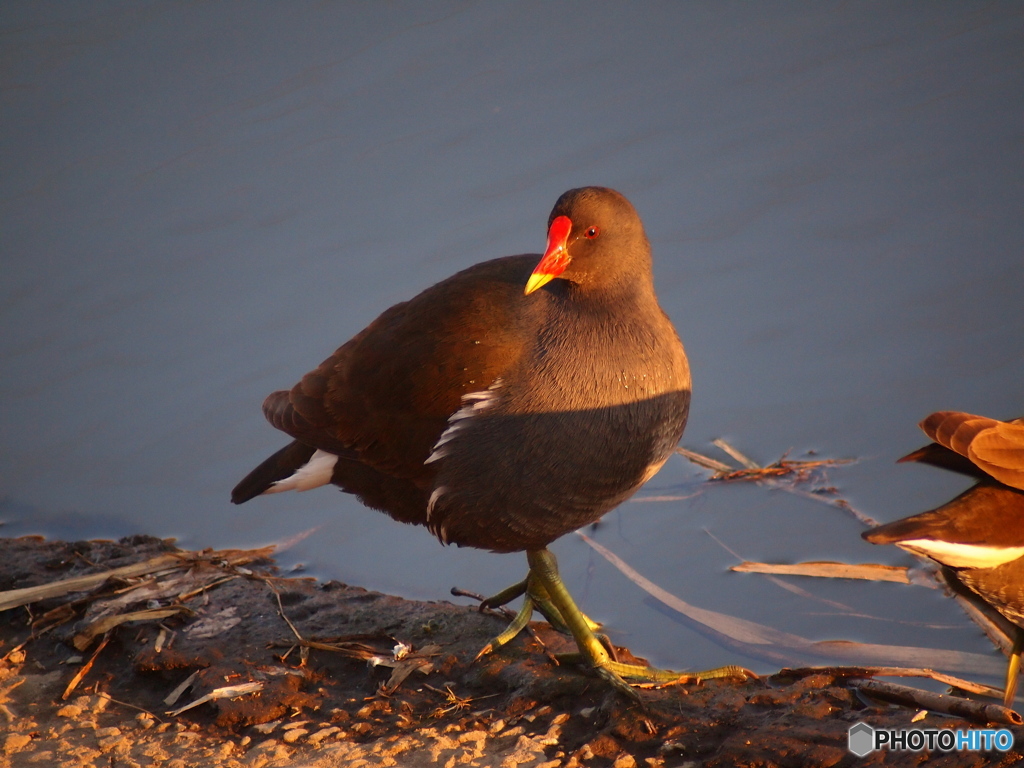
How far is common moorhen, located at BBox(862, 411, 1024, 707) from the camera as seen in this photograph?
7.93ft

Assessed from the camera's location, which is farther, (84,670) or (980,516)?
(84,670)

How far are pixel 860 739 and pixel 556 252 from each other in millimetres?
1426

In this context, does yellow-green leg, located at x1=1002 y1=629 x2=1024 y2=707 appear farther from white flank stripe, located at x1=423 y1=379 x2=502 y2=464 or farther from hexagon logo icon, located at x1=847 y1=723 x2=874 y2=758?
white flank stripe, located at x1=423 y1=379 x2=502 y2=464

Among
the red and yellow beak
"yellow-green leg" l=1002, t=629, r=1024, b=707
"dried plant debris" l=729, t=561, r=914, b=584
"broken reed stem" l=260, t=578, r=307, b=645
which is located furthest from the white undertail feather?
"yellow-green leg" l=1002, t=629, r=1024, b=707

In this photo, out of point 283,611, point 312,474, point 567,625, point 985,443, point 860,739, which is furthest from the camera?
point 312,474

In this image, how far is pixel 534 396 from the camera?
106 inches

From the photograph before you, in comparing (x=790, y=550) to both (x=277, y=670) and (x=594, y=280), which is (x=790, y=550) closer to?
(x=594, y=280)

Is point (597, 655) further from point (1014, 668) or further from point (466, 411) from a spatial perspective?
point (1014, 668)

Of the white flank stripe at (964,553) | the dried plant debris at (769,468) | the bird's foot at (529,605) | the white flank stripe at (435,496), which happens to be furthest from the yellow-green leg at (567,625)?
the dried plant debris at (769,468)

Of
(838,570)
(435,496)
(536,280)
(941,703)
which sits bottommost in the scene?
(838,570)

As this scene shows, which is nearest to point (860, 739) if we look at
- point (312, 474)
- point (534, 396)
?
point (534, 396)

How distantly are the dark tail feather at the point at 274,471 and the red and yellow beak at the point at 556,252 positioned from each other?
3.41 ft

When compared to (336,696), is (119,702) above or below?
above

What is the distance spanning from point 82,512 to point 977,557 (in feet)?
11.1
